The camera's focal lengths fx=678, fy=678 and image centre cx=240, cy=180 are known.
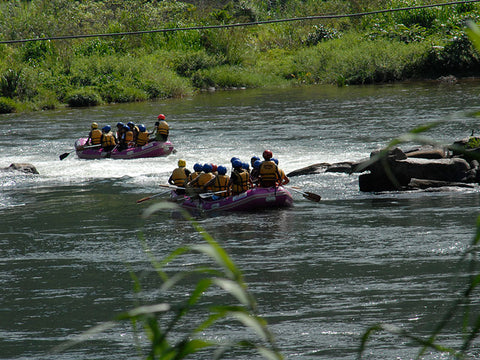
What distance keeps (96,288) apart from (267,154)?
5.70 m

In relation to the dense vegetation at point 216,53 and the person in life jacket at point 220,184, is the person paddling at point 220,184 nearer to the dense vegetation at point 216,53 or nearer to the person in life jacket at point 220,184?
the person in life jacket at point 220,184

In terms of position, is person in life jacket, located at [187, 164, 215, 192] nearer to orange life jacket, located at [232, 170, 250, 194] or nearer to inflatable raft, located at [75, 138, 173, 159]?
orange life jacket, located at [232, 170, 250, 194]

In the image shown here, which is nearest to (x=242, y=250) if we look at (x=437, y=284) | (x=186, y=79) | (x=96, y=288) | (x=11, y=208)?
(x=96, y=288)

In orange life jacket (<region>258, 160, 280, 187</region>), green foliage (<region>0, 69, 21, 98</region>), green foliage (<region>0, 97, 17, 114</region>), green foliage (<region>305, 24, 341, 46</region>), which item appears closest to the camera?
orange life jacket (<region>258, 160, 280, 187</region>)

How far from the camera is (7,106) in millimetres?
36281

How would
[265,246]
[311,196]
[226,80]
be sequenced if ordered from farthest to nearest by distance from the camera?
1. [226,80]
2. [311,196]
3. [265,246]

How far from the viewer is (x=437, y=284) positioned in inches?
360

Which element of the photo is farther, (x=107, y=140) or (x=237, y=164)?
(x=107, y=140)

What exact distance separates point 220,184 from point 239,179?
0.52m

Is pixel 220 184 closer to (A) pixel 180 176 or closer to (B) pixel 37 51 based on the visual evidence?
(A) pixel 180 176

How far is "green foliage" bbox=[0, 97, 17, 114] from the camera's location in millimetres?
36188

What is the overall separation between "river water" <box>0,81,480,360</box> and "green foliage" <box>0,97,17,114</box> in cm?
1152

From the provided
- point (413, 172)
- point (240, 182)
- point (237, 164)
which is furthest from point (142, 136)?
point (413, 172)

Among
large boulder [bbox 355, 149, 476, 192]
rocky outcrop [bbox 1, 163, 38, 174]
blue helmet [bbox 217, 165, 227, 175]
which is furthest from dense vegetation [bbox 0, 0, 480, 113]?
large boulder [bbox 355, 149, 476, 192]
